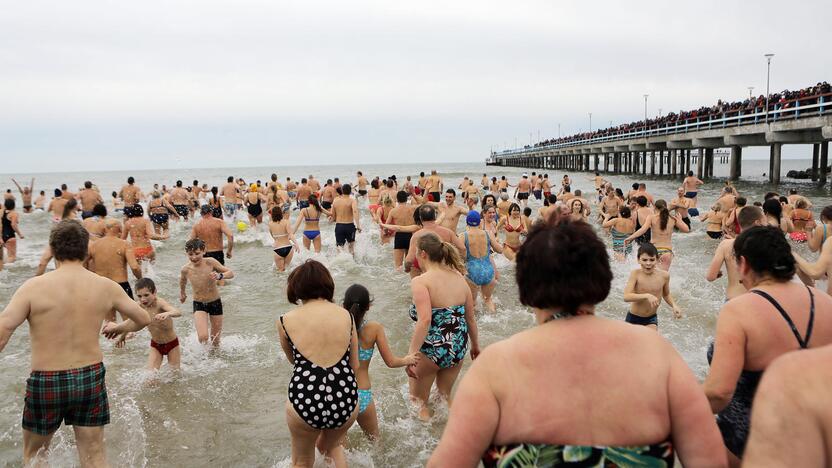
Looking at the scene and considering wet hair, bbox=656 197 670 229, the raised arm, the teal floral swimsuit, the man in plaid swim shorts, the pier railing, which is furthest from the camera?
the pier railing

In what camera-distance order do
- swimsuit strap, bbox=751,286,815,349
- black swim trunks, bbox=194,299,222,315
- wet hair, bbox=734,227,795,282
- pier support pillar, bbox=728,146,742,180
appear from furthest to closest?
pier support pillar, bbox=728,146,742,180 < black swim trunks, bbox=194,299,222,315 < wet hair, bbox=734,227,795,282 < swimsuit strap, bbox=751,286,815,349

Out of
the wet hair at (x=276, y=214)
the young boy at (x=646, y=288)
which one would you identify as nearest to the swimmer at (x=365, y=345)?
the young boy at (x=646, y=288)

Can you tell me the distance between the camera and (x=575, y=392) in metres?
1.41

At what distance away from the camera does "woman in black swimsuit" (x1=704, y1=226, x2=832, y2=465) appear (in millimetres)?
2217

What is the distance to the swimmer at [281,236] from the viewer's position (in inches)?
396

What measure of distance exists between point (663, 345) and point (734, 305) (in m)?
1.03

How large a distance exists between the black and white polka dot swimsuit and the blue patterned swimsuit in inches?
45.8

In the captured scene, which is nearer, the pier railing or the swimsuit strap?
the swimsuit strap

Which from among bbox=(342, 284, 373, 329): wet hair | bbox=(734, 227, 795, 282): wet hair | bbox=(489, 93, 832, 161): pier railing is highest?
bbox=(489, 93, 832, 161): pier railing

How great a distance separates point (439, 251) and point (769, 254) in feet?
7.38

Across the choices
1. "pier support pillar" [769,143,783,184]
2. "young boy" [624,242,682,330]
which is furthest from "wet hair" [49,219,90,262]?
"pier support pillar" [769,143,783,184]

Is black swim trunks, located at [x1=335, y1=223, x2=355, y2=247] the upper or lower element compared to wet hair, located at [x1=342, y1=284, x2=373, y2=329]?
lower

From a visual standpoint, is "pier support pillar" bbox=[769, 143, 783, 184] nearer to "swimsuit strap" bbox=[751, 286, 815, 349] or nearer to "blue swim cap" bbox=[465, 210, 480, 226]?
"blue swim cap" bbox=[465, 210, 480, 226]

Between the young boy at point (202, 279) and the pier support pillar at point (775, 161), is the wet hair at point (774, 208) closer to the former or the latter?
the young boy at point (202, 279)
